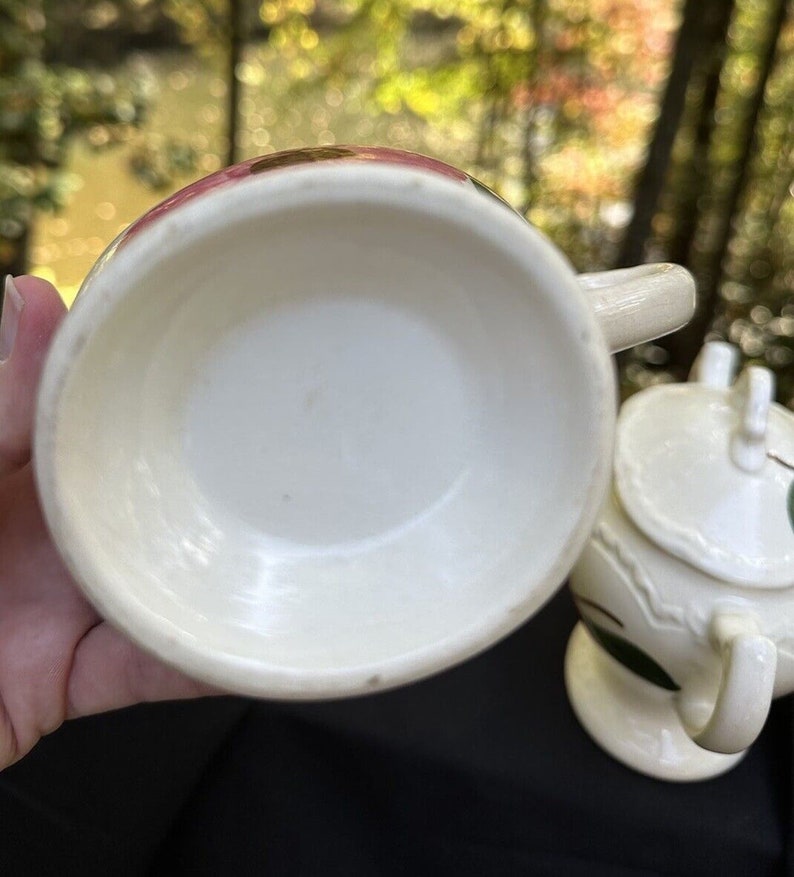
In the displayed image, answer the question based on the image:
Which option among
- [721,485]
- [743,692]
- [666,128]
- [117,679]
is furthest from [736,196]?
[117,679]

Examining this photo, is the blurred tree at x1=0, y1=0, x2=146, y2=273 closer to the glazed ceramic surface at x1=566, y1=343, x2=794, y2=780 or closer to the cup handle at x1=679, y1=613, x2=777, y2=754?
the glazed ceramic surface at x1=566, y1=343, x2=794, y2=780

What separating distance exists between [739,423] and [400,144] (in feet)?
6.14

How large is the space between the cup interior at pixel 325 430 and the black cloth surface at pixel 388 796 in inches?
10.9

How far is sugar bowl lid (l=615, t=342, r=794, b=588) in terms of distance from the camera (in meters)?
0.54

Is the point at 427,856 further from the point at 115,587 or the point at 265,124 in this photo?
the point at 265,124

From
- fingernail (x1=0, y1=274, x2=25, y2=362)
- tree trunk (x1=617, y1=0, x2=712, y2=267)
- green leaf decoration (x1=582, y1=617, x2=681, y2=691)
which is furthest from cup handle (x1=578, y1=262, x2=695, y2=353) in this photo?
tree trunk (x1=617, y1=0, x2=712, y2=267)

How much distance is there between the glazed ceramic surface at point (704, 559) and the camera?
0.52m

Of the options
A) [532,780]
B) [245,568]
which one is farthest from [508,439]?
[532,780]

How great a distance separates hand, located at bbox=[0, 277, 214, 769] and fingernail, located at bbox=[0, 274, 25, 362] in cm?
13

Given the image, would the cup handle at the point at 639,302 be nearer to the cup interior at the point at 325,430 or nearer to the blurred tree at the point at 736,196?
the cup interior at the point at 325,430

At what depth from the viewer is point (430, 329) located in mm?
457

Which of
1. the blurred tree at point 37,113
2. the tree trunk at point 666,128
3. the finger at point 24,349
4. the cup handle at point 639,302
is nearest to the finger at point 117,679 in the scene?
the finger at point 24,349

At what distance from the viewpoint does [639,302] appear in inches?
18.2

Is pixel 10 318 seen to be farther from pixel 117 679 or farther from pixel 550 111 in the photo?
pixel 550 111
